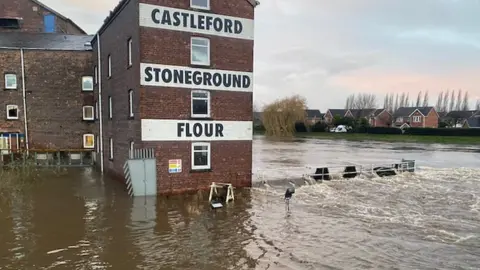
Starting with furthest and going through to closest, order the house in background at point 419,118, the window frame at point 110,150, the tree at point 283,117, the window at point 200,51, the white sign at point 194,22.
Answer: the house in background at point 419,118 < the tree at point 283,117 < the window frame at point 110,150 < the window at point 200,51 < the white sign at point 194,22

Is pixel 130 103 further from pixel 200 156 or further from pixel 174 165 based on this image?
pixel 200 156

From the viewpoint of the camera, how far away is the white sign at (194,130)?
15930 millimetres

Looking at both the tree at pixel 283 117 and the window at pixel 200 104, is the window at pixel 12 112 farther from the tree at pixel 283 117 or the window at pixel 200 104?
the tree at pixel 283 117

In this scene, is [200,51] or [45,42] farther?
[45,42]

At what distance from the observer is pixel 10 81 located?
26.2 meters

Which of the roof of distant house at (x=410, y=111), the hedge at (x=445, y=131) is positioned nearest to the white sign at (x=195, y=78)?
the hedge at (x=445, y=131)

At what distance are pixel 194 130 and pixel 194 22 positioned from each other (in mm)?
4709

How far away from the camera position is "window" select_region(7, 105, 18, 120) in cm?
2625

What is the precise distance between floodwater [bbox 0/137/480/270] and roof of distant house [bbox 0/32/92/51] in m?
12.8

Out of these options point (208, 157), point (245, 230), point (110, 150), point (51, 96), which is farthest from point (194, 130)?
point (51, 96)

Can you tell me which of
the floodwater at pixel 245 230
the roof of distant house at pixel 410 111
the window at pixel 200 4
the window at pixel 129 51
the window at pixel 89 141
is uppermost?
the window at pixel 200 4

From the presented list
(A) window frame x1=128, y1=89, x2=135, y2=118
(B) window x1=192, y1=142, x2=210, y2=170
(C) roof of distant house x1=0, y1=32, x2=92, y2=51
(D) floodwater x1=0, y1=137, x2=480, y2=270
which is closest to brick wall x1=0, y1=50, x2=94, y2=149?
(C) roof of distant house x1=0, y1=32, x2=92, y2=51

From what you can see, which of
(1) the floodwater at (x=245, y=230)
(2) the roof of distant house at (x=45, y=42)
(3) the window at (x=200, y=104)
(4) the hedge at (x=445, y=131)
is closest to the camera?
(1) the floodwater at (x=245, y=230)

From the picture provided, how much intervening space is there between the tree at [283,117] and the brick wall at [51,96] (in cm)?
5590
